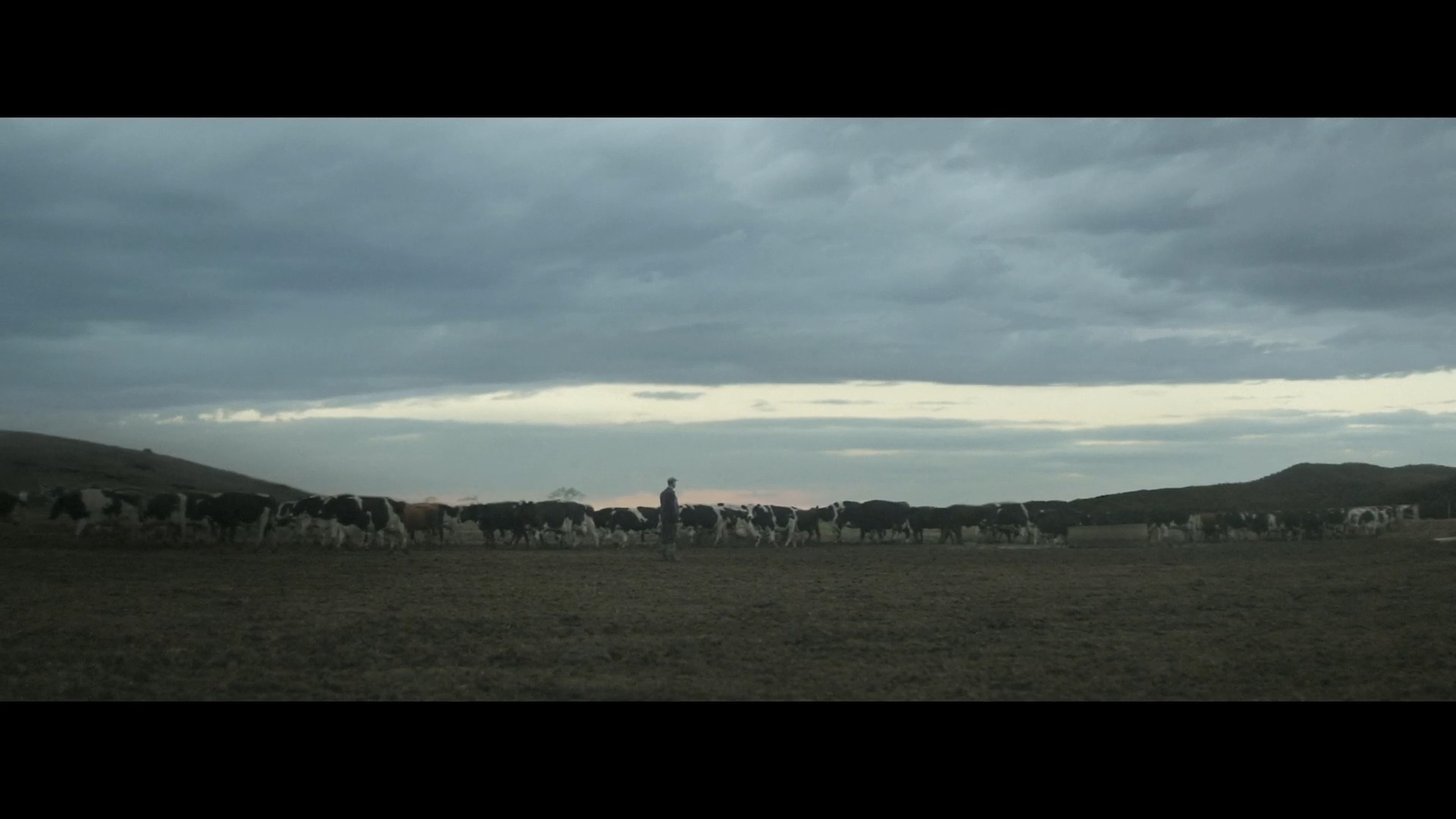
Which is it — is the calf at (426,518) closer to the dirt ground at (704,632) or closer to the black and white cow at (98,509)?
the black and white cow at (98,509)

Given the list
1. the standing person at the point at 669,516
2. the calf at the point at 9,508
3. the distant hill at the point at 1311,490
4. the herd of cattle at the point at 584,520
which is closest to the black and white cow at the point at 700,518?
the herd of cattle at the point at 584,520

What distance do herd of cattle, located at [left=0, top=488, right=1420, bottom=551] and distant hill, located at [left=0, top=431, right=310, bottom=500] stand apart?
9.19 feet

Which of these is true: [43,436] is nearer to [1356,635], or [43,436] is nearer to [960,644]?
[960,644]

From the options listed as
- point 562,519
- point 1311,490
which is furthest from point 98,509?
point 1311,490

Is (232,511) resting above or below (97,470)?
below

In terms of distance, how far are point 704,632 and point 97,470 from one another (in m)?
35.9

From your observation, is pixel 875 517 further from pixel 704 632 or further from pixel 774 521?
pixel 704 632

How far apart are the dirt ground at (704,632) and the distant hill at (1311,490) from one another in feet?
126

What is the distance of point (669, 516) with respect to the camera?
24.4 meters

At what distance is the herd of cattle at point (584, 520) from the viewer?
87.7ft

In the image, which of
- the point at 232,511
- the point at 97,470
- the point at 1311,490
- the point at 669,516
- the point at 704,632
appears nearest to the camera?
the point at 704,632

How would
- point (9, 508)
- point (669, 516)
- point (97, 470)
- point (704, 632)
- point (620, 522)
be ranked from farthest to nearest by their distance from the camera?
1. point (97, 470)
2. point (620, 522)
3. point (9, 508)
4. point (669, 516)
5. point (704, 632)

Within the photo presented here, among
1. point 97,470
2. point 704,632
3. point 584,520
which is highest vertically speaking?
point 97,470

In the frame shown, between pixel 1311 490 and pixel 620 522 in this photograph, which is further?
pixel 1311 490
